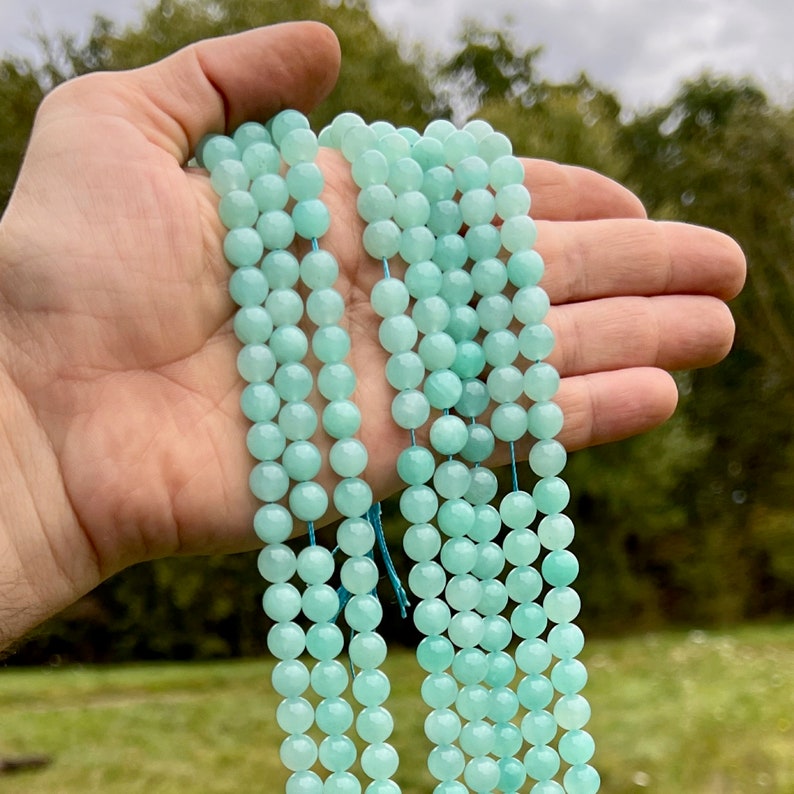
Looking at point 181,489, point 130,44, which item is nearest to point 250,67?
point 181,489

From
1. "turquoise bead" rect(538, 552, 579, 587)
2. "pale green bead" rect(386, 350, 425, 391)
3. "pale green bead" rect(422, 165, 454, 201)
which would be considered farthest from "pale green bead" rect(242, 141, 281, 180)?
"turquoise bead" rect(538, 552, 579, 587)

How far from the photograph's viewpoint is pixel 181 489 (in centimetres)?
117

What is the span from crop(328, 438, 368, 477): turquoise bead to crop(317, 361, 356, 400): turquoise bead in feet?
0.23

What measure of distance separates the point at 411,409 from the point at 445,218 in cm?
31

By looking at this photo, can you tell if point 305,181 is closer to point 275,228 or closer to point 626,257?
point 275,228

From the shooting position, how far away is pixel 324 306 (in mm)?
1192

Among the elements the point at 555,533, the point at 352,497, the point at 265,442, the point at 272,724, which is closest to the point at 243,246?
the point at 265,442

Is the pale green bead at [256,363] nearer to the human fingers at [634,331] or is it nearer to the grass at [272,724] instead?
the human fingers at [634,331]

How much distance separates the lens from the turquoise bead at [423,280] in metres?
1.24

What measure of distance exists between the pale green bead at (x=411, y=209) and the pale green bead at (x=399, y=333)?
0.48 ft

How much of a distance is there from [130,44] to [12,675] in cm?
365

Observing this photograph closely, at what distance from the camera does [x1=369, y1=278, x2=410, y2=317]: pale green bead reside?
3.99 ft

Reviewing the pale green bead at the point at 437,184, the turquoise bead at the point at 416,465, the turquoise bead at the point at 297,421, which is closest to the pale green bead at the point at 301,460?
the turquoise bead at the point at 297,421

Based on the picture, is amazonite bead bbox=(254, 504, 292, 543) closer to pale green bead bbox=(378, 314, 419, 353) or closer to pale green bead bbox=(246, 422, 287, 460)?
pale green bead bbox=(246, 422, 287, 460)
